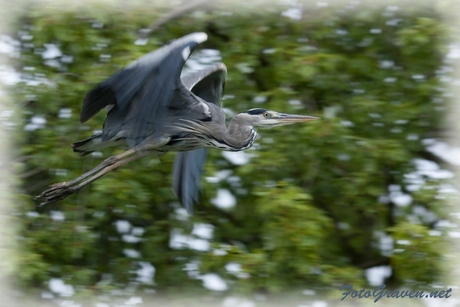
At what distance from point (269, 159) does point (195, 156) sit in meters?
0.55

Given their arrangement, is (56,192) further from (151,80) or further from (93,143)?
(151,80)

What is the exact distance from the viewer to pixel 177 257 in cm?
571

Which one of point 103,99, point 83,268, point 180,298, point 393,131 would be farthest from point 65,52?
point 393,131

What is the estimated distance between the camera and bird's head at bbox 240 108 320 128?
5359mm

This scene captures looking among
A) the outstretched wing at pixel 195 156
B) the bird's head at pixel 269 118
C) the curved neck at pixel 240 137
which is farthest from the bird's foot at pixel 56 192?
the bird's head at pixel 269 118

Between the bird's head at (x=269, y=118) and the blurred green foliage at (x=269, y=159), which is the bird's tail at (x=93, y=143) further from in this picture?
the bird's head at (x=269, y=118)

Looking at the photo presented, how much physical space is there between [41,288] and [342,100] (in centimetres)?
236

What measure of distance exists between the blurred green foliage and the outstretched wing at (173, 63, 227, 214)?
0.08 m

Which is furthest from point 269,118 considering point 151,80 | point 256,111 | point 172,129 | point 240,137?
point 151,80

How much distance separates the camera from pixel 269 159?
18.2 feet

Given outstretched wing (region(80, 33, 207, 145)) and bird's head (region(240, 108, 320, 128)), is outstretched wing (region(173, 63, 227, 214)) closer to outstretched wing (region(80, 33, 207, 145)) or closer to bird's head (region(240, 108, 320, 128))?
bird's head (region(240, 108, 320, 128))

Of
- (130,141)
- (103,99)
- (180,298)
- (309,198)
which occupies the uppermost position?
(103,99)

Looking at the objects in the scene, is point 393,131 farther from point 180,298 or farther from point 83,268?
point 83,268

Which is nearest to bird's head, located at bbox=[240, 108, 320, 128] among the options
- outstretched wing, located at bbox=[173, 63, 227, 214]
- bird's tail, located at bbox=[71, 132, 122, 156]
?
outstretched wing, located at bbox=[173, 63, 227, 214]
